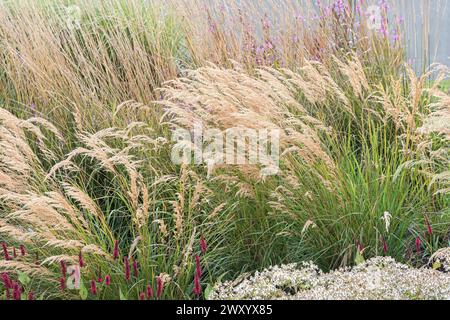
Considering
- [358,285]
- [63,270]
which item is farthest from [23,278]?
[358,285]

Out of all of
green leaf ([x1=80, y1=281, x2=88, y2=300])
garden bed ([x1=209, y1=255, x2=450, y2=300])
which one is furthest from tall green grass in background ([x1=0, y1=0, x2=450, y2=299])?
garden bed ([x1=209, y1=255, x2=450, y2=300])

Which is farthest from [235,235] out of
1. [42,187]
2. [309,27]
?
[309,27]

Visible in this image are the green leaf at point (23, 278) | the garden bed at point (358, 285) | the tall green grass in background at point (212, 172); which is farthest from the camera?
the tall green grass in background at point (212, 172)

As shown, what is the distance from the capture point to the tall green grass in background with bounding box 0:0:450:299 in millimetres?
3334

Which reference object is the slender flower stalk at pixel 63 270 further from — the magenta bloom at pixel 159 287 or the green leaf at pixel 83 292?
the magenta bloom at pixel 159 287

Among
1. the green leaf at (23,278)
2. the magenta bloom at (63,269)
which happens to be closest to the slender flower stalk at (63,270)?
the magenta bloom at (63,269)

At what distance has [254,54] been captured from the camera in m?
5.38

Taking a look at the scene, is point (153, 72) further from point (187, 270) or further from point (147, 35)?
point (187, 270)

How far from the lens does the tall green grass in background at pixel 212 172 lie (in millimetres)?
3334

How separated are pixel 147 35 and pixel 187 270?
251 centimetres

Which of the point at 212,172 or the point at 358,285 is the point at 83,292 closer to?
the point at 212,172

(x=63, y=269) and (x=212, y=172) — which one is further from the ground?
(x=212, y=172)

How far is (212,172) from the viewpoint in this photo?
3719 mm

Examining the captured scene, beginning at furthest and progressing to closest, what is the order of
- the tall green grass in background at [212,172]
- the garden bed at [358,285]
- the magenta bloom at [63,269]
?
the tall green grass in background at [212,172] < the magenta bloom at [63,269] < the garden bed at [358,285]
